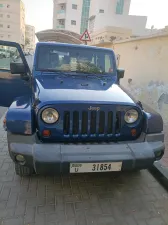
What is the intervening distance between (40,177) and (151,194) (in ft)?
5.40

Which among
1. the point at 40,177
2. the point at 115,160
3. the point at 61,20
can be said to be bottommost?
Result: the point at 40,177

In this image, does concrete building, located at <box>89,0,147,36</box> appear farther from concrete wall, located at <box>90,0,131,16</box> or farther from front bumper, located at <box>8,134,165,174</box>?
front bumper, located at <box>8,134,165,174</box>

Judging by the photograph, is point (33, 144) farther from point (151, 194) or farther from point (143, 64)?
point (143, 64)

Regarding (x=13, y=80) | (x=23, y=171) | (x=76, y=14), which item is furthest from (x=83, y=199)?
(x=76, y=14)

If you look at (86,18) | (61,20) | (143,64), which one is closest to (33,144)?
(143,64)

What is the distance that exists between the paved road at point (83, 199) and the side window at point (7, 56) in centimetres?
209

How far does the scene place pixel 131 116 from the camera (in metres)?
2.44

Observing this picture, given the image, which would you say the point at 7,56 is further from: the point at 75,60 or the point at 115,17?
the point at 115,17

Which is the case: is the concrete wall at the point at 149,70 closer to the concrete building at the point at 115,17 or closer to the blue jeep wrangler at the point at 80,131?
the blue jeep wrangler at the point at 80,131

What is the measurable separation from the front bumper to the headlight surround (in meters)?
0.32

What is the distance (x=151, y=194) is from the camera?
2643mm

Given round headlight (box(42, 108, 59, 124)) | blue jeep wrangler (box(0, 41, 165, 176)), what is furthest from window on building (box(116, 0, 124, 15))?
round headlight (box(42, 108, 59, 124))

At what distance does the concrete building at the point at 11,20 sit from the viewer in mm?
67062

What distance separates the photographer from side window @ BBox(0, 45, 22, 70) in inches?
150
